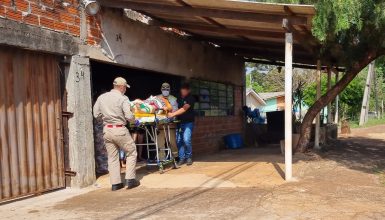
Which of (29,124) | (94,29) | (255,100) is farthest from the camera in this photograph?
(255,100)

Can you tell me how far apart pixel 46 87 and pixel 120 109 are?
3.91ft

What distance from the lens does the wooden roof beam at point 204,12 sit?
25.9 feet

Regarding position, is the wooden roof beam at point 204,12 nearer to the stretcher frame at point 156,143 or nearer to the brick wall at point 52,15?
the brick wall at point 52,15

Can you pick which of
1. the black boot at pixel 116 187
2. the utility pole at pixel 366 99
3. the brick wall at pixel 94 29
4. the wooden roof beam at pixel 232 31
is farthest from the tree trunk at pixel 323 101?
the utility pole at pixel 366 99

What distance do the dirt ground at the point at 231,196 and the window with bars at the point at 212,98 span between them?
389 centimetres

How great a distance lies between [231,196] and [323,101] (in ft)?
15.9

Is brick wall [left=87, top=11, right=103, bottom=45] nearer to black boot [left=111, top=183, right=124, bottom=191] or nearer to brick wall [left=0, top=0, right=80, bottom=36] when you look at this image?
brick wall [left=0, top=0, right=80, bottom=36]

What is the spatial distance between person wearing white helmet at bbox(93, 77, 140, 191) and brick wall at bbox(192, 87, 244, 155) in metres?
5.10

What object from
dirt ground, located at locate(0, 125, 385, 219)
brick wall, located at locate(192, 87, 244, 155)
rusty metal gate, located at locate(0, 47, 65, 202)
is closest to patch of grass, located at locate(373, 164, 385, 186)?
dirt ground, located at locate(0, 125, 385, 219)

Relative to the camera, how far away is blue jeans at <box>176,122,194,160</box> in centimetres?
986

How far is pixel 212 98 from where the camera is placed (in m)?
14.4

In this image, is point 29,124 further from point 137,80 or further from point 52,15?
point 137,80

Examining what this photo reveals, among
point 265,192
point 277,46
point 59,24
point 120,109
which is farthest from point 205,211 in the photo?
point 277,46

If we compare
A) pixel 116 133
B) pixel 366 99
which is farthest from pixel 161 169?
pixel 366 99
